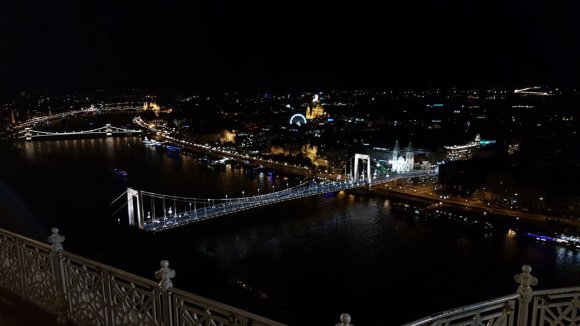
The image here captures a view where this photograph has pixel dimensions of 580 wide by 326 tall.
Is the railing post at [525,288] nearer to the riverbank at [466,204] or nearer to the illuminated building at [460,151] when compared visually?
the riverbank at [466,204]

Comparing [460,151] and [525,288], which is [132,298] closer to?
[525,288]

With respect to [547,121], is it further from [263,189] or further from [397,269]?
[397,269]

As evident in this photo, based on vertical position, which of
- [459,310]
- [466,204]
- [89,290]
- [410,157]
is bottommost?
[466,204]

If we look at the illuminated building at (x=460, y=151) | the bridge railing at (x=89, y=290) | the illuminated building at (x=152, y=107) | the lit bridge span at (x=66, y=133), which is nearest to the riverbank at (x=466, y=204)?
the illuminated building at (x=460, y=151)

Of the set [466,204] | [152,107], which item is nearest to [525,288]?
[466,204]

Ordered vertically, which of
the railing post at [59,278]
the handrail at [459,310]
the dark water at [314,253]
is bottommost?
the dark water at [314,253]

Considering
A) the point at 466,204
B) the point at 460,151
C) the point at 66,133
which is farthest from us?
the point at 66,133
